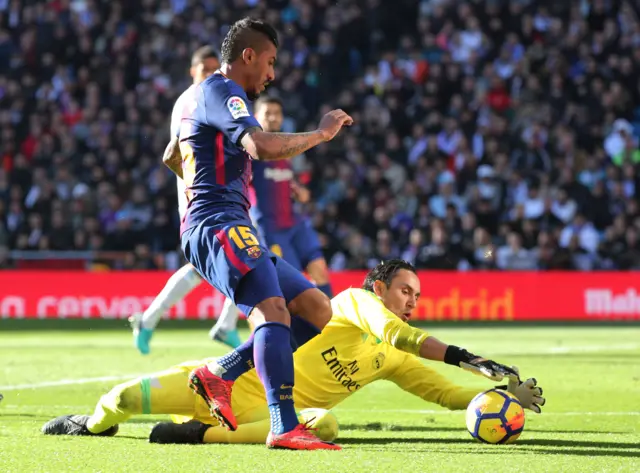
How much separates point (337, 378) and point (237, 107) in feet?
5.16

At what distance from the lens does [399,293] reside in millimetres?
6023

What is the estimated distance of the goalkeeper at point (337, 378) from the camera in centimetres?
565

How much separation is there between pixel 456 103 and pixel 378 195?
8.28 feet

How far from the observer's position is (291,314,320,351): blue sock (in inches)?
227

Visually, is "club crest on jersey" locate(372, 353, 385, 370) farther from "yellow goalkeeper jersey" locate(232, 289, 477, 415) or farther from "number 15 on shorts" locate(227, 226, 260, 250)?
"number 15 on shorts" locate(227, 226, 260, 250)

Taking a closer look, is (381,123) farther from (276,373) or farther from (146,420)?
(276,373)

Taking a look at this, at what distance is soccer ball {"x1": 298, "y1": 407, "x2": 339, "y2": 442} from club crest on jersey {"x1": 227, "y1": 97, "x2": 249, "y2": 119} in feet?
4.77

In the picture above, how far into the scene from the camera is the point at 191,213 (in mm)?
5609

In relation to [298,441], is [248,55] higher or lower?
higher

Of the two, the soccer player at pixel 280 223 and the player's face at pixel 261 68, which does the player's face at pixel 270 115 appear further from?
the player's face at pixel 261 68

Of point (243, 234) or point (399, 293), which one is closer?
point (243, 234)

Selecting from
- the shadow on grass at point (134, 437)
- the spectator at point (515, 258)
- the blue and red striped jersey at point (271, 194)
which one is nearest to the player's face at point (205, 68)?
the blue and red striped jersey at point (271, 194)

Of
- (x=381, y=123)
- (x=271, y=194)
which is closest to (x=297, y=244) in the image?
(x=271, y=194)

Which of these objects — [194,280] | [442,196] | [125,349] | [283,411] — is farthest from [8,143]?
[283,411]
